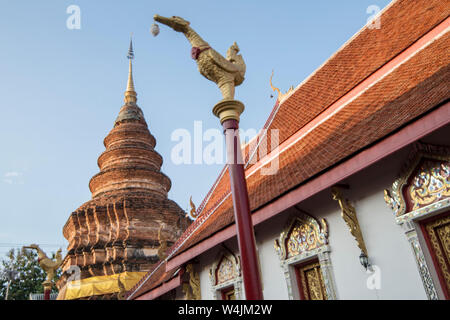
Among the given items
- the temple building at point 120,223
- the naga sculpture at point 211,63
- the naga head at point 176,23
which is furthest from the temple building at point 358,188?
the temple building at point 120,223

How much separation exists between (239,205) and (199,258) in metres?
4.60

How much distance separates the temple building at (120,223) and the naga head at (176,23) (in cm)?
977

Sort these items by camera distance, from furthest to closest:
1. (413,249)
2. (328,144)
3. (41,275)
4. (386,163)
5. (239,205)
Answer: (41,275) → (328,144) → (386,163) → (413,249) → (239,205)

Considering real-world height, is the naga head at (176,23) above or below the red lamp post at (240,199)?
above

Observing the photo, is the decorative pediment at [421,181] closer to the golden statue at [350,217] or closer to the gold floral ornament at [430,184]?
the gold floral ornament at [430,184]

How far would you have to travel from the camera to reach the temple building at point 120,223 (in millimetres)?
14953

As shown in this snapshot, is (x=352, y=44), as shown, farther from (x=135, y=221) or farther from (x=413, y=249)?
(x=135, y=221)

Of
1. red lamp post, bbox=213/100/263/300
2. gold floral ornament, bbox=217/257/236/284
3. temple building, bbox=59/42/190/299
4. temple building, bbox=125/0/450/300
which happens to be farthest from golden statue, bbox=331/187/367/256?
temple building, bbox=59/42/190/299

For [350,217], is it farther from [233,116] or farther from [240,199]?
[233,116]

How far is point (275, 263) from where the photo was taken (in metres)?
6.13

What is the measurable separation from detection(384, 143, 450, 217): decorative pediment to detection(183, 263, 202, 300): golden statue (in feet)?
14.5

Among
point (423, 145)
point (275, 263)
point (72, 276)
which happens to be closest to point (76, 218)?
point (72, 276)

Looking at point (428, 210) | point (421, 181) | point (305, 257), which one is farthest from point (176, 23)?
→ point (305, 257)
